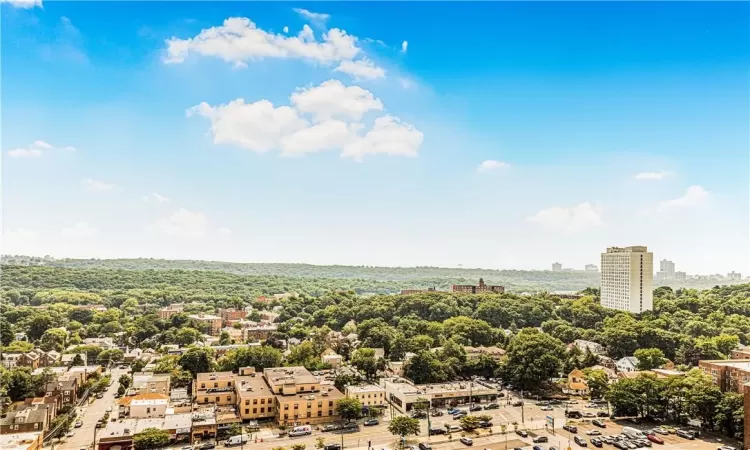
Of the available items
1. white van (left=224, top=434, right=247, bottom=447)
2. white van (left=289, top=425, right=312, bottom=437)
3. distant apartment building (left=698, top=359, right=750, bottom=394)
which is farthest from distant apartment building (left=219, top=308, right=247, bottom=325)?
distant apartment building (left=698, top=359, right=750, bottom=394)

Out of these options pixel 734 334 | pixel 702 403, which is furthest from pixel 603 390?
pixel 734 334

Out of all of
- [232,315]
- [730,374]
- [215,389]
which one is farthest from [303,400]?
[232,315]

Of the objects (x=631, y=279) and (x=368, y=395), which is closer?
(x=368, y=395)

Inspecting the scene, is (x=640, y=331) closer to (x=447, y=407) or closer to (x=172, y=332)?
(x=447, y=407)

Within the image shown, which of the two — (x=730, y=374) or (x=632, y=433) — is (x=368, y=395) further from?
(x=730, y=374)

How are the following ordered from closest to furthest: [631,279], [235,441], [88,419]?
[235,441] → [88,419] → [631,279]

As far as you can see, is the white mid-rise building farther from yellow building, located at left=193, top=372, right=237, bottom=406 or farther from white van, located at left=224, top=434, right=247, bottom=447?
white van, located at left=224, top=434, right=247, bottom=447

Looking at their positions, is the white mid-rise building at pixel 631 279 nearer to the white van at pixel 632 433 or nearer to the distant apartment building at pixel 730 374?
the distant apartment building at pixel 730 374

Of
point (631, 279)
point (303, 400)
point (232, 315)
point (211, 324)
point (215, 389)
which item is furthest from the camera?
point (232, 315)
